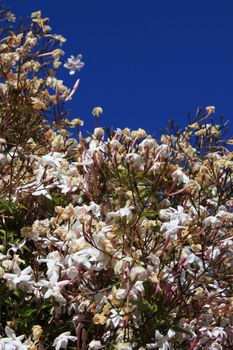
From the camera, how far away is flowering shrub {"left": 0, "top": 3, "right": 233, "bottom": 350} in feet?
10.2

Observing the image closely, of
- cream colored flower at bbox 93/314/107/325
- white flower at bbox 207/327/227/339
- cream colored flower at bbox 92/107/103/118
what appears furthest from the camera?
cream colored flower at bbox 92/107/103/118

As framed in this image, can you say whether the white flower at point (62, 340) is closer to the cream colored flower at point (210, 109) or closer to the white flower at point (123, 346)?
the white flower at point (123, 346)

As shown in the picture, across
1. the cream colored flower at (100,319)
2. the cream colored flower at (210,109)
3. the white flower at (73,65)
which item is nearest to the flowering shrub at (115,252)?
the cream colored flower at (100,319)

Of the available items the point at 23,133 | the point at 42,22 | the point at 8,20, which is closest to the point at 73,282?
the point at 23,133

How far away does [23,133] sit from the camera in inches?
179

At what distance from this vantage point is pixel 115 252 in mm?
3133

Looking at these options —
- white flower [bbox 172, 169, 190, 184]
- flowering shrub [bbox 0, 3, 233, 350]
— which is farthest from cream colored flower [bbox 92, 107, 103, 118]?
white flower [bbox 172, 169, 190, 184]

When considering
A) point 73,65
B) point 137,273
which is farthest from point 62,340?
point 73,65

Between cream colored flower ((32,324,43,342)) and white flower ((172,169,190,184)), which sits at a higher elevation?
white flower ((172,169,190,184))

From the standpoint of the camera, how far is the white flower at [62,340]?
309 cm

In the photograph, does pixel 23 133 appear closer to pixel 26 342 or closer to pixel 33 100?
pixel 33 100

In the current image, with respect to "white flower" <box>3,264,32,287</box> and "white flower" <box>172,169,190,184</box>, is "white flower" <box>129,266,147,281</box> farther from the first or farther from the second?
"white flower" <box>172,169,190,184</box>

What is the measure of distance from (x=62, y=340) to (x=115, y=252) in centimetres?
46

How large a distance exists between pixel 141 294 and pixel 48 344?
0.60m
